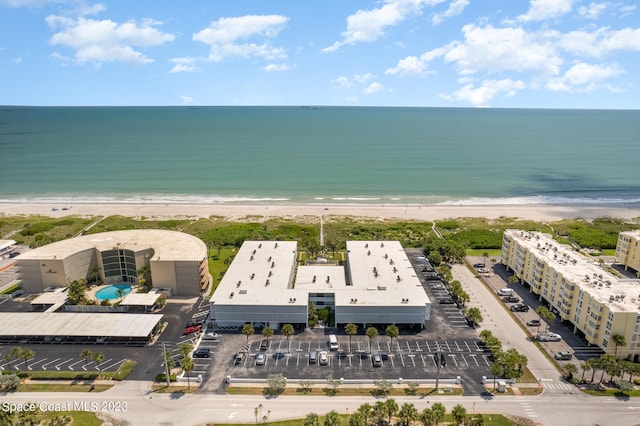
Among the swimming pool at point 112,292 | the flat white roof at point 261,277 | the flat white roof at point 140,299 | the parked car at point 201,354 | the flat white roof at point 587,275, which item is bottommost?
the parked car at point 201,354

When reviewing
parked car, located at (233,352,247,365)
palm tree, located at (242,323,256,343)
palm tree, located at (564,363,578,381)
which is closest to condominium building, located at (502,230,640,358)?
palm tree, located at (564,363,578,381)

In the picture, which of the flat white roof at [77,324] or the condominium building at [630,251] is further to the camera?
the condominium building at [630,251]

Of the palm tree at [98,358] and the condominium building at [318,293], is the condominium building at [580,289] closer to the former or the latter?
the condominium building at [318,293]

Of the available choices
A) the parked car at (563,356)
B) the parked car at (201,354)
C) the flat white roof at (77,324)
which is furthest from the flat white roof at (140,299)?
the parked car at (563,356)

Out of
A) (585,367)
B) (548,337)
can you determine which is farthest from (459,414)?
(548,337)

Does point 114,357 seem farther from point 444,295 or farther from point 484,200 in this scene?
point 484,200

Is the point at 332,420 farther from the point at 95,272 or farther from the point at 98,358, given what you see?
the point at 95,272
